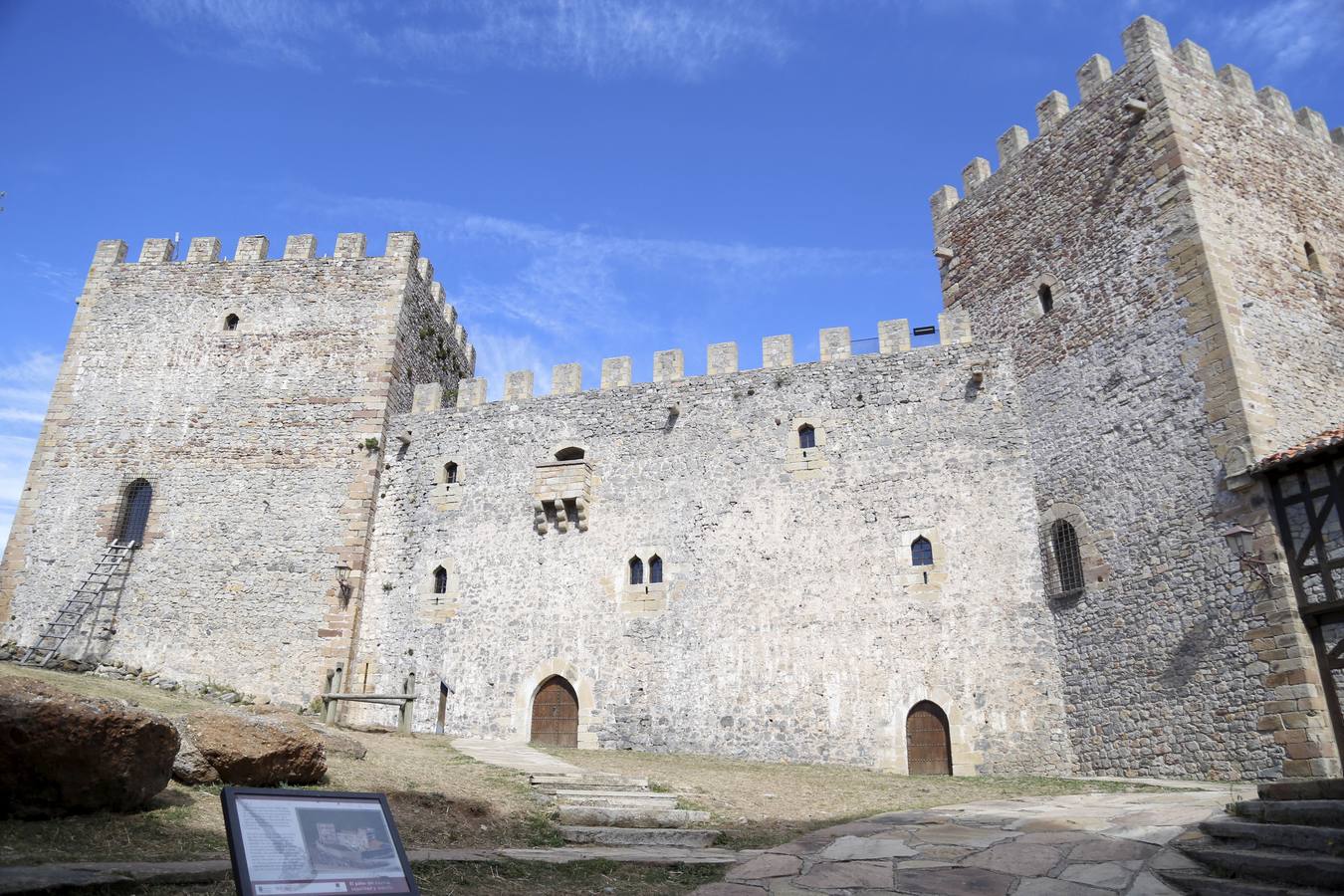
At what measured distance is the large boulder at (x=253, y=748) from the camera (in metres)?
7.98

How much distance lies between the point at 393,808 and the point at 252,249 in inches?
684

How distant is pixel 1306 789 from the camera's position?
6785mm

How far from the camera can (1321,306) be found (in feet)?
48.3

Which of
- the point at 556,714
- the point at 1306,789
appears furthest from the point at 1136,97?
the point at 556,714

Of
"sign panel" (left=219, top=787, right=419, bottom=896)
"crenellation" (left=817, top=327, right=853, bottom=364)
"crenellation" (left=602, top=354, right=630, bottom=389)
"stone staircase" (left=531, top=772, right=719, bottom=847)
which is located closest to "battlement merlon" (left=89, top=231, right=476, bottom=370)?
"crenellation" (left=602, top=354, right=630, bottom=389)

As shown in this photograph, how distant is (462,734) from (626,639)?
140 inches

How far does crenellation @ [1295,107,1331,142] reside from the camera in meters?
16.9

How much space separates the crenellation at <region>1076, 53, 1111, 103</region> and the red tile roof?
761 centimetres

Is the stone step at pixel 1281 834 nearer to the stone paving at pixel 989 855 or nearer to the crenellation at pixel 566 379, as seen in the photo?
the stone paving at pixel 989 855

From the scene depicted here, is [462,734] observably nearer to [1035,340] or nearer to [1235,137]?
[1035,340]

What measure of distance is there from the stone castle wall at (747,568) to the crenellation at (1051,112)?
437cm

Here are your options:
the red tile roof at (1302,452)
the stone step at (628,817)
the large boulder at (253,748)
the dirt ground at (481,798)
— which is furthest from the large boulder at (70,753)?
the red tile roof at (1302,452)

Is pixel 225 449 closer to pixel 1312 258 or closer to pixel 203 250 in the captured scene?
pixel 203 250

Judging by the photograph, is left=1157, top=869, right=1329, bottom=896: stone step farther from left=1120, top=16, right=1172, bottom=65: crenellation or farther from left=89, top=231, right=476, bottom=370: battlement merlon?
left=89, top=231, right=476, bottom=370: battlement merlon
